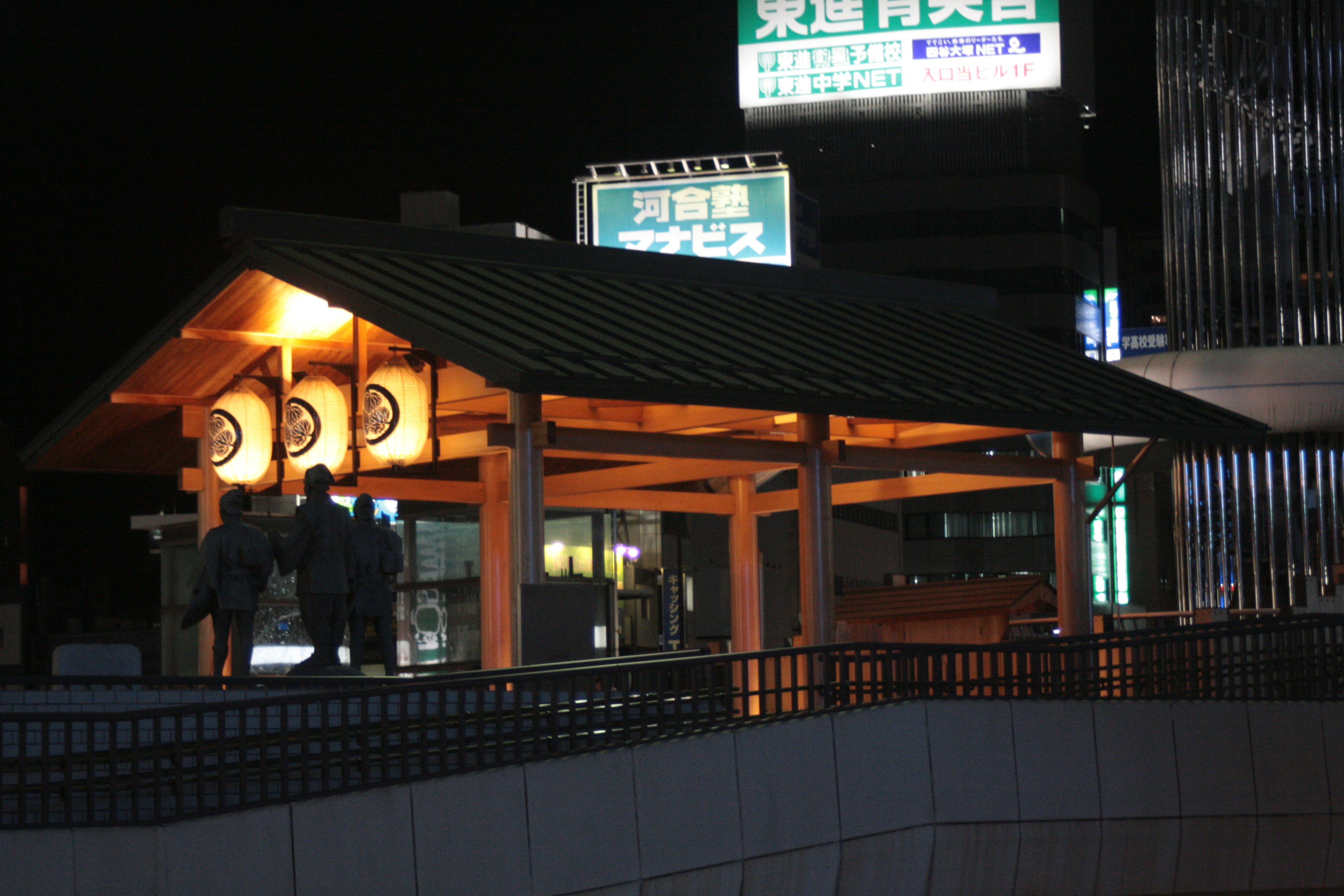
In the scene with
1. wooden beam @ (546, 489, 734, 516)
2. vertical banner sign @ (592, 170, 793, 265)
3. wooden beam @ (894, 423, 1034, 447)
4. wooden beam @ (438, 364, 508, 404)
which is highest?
vertical banner sign @ (592, 170, 793, 265)

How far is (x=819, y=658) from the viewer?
13289 millimetres

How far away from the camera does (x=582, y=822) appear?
10.7 metres

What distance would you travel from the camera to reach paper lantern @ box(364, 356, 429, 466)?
614 inches

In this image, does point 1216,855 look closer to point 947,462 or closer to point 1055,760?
point 1055,760

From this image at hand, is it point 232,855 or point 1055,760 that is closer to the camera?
point 232,855

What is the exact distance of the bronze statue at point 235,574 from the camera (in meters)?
14.0

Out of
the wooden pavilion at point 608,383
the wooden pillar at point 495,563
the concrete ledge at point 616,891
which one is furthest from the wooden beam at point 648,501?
the concrete ledge at point 616,891

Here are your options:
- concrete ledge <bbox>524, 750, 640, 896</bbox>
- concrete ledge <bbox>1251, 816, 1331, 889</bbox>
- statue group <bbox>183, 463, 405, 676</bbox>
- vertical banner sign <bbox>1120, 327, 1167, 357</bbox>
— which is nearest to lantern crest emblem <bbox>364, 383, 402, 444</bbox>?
statue group <bbox>183, 463, 405, 676</bbox>

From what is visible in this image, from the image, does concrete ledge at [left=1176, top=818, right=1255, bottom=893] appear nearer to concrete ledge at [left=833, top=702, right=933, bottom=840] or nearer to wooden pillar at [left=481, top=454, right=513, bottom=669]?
concrete ledge at [left=833, top=702, right=933, bottom=840]

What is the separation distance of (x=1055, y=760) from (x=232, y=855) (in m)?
7.36

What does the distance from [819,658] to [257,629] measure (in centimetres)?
1189

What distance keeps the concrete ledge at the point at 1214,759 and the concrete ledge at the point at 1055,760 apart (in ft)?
2.96

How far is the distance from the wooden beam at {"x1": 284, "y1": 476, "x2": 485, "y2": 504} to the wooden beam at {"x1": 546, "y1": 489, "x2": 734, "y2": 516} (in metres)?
0.97

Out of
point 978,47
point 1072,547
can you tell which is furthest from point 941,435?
point 978,47
